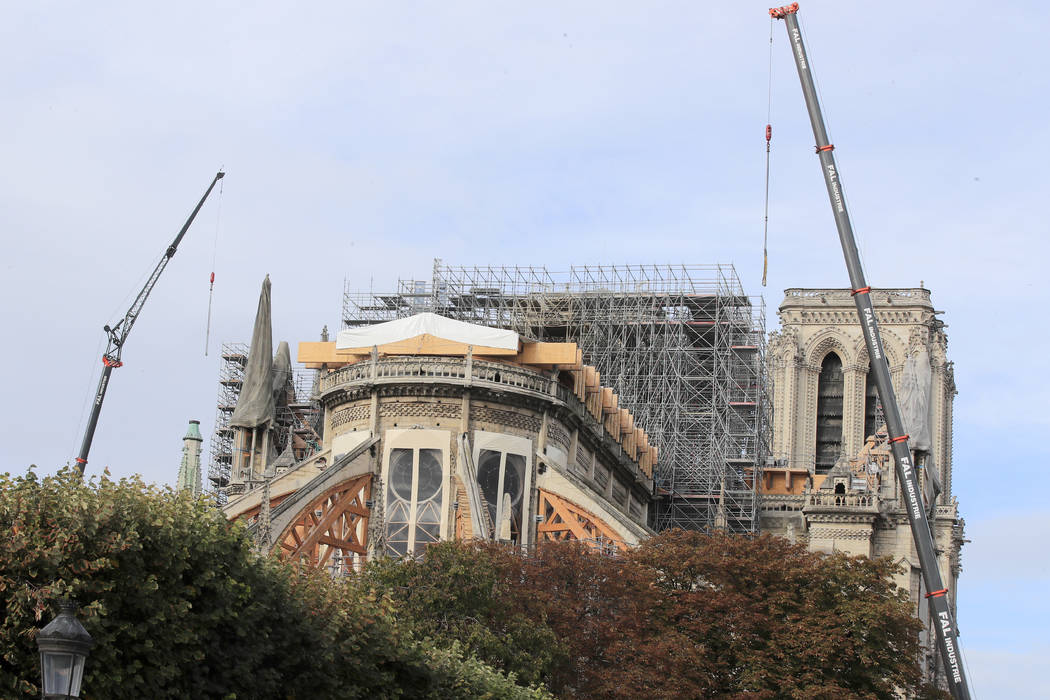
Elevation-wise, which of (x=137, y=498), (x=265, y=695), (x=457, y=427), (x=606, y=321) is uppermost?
(x=606, y=321)

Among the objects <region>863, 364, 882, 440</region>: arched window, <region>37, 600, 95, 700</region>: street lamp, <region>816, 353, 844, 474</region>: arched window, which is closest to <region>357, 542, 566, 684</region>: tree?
<region>37, 600, 95, 700</region>: street lamp

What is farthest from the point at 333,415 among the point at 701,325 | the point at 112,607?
the point at 112,607

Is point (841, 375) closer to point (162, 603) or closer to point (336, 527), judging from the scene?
point (336, 527)

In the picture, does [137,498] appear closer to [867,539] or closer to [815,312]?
[867,539]

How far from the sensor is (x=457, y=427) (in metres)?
69.4

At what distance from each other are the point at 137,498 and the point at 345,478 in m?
33.6

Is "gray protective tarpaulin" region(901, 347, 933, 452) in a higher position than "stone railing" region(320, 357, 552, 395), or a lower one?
higher

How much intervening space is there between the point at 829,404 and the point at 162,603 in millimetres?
107594

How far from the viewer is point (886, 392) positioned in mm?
53750

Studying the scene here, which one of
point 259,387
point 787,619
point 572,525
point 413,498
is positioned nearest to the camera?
point 787,619

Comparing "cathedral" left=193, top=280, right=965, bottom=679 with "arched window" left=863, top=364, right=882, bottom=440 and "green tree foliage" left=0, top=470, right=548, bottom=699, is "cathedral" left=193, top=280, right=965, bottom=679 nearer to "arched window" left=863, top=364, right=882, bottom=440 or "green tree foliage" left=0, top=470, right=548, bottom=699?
"green tree foliage" left=0, top=470, right=548, bottom=699

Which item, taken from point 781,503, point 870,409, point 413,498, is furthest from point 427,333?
point 870,409

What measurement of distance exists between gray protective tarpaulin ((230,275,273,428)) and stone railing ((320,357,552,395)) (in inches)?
581

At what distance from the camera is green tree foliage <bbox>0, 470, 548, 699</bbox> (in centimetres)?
3098
